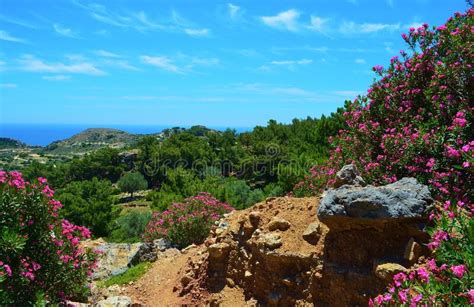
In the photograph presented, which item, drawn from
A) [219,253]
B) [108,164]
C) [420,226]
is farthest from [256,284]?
[108,164]

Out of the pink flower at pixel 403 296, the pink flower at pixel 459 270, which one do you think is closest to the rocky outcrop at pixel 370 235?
the pink flower at pixel 403 296

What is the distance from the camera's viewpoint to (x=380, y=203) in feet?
19.7

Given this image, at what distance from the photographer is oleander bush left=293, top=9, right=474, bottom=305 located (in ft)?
23.0

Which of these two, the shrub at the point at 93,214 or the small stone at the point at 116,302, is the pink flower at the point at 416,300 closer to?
the small stone at the point at 116,302

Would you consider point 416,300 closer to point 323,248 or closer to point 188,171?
point 323,248

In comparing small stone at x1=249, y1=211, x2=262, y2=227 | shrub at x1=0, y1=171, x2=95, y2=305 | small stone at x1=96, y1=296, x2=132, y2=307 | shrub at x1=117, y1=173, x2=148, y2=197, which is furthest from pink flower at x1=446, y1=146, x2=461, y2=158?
shrub at x1=117, y1=173, x2=148, y2=197

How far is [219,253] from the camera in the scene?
8719 millimetres

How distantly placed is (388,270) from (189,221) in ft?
26.7

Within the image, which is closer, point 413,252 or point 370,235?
point 413,252

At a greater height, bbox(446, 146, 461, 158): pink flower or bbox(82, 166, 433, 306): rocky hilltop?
bbox(446, 146, 461, 158): pink flower

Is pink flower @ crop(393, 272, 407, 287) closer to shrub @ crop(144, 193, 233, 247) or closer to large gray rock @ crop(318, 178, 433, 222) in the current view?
large gray rock @ crop(318, 178, 433, 222)

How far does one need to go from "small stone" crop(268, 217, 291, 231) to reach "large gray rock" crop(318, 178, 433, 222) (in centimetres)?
136

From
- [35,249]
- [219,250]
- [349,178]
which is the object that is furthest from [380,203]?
[35,249]

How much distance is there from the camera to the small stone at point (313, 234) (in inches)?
284
